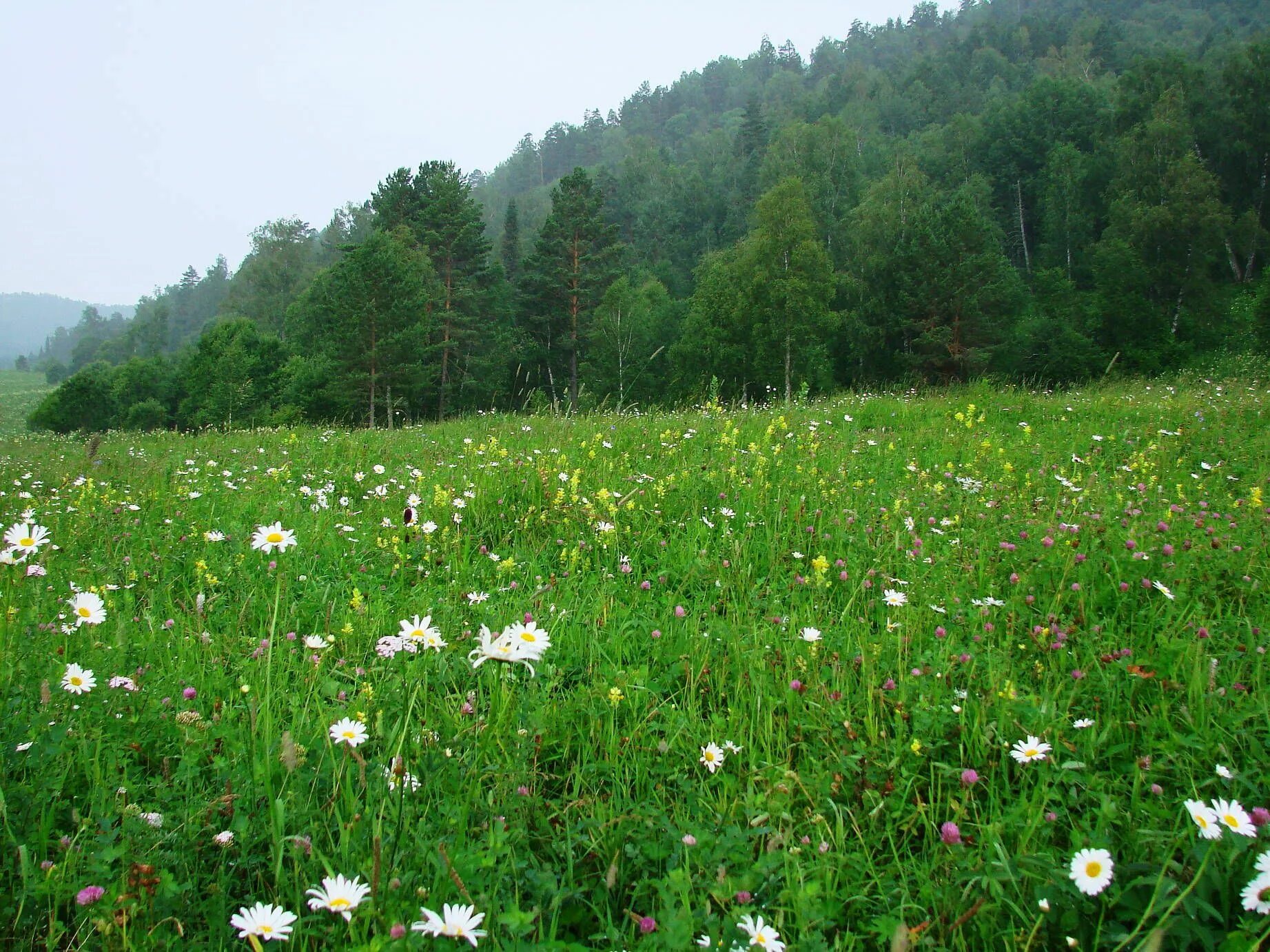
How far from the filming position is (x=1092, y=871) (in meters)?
1.48

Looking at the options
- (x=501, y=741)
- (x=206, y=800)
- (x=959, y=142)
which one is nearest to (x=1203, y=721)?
(x=501, y=741)

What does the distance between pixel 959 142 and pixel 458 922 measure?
67642 mm

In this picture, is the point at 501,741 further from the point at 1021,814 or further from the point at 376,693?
the point at 1021,814

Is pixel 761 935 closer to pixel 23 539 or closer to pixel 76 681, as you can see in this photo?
pixel 76 681

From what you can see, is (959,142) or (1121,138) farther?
(959,142)

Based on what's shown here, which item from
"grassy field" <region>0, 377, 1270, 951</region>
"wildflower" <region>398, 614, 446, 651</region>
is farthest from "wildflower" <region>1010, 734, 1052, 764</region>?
"wildflower" <region>398, 614, 446, 651</region>

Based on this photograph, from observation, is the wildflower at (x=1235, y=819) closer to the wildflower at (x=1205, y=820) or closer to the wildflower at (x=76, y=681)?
the wildflower at (x=1205, y=820)

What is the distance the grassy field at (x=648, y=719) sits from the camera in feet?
5.01

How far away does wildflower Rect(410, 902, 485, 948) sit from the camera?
3.97 feet

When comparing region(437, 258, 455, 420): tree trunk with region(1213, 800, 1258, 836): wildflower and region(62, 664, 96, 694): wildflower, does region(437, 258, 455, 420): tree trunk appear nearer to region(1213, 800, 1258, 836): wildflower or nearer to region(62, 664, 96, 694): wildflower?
region(62, 664, 96, 694): wildflower

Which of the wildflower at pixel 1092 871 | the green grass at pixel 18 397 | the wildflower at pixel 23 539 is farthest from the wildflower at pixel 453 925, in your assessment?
the green grass at pixel 18 397

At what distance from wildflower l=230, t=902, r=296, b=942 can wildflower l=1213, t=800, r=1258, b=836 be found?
6.29 ft

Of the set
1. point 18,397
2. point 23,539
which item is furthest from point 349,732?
point 18,397

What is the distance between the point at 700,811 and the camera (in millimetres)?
1874
